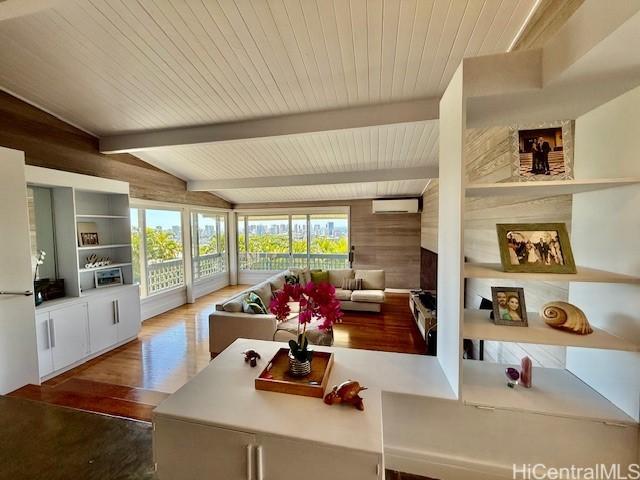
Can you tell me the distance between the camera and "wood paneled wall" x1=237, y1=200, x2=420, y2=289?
624 centimetres

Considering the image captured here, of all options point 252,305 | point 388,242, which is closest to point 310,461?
point 252,305

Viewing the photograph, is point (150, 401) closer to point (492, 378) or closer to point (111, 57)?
point (492, 378)

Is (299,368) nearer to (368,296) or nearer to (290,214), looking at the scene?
(368,296)

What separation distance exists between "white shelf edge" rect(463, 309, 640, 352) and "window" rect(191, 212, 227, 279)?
583 centimetres

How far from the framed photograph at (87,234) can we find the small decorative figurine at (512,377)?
453 centimetres

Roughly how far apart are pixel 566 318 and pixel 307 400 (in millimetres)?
1215

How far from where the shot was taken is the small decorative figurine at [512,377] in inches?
51.5

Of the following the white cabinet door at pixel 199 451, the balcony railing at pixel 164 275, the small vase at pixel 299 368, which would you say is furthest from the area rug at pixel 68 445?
the balcony railing at pixel 164 275

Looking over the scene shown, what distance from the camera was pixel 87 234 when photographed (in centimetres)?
348

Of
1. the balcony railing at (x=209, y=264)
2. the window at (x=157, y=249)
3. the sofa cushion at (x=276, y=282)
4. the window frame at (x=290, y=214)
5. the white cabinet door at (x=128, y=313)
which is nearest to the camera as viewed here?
the white cabinet door at (x=128, y=313)

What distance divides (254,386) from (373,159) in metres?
3.72

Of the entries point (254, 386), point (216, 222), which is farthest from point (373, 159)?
point (216, 222)

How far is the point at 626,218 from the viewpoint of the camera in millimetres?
1083

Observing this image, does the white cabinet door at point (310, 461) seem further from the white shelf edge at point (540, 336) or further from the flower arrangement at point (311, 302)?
the white shelf edge at point (540, 336)
